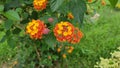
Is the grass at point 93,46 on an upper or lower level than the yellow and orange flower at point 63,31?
lower

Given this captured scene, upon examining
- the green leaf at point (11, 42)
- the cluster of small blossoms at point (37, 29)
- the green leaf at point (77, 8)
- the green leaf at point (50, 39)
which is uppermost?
the green leaf at point (77, 8)

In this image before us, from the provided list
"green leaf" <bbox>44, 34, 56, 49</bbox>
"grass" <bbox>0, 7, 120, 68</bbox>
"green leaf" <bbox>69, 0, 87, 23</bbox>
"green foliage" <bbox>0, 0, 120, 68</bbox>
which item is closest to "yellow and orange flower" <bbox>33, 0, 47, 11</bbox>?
"green foliage" <bbox>0, 0, 120, 68</bbox>

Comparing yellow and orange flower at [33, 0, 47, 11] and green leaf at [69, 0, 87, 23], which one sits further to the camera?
yellow and orange flower at [33, 0, 47, 11]

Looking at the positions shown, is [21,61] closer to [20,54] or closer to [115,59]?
[20,54]

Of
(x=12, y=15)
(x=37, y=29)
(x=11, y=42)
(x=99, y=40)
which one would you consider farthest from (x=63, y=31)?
(x=99, y=40)

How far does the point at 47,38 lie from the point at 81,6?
79cm

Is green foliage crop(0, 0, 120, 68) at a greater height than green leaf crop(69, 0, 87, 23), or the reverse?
green leaf crop(69, 0, 87, 23)

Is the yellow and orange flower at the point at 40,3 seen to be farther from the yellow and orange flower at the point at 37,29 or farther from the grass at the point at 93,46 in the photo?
the grass at the point at 93,46

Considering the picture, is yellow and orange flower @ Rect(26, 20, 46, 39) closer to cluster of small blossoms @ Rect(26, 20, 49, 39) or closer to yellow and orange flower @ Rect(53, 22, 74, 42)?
cluster of small blossoms @ Rect(26, 20, 49, 39)

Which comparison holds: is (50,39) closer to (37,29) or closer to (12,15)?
(37,29)

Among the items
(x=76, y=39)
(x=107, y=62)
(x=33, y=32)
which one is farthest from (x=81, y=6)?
(x=107, y=62)

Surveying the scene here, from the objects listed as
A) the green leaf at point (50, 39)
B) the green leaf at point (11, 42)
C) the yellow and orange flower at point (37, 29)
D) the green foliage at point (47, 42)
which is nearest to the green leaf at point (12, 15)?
the green foliage at point (47, 42)

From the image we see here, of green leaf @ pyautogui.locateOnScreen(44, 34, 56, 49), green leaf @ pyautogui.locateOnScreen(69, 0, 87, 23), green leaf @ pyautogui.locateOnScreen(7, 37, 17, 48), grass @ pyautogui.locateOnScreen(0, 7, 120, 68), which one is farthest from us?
grass @ pyautogui.locateOnScreen(0, 7, 120, 68)

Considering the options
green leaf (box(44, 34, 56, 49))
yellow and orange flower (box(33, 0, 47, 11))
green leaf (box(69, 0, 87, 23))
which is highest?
green leaf (box(69, 0, 87, 23))
